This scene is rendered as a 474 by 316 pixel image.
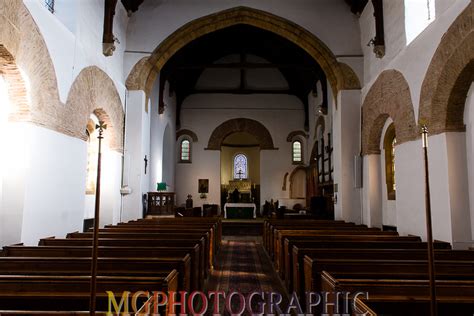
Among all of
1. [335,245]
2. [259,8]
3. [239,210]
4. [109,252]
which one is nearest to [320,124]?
[239,210]

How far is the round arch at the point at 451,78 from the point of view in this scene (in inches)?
231

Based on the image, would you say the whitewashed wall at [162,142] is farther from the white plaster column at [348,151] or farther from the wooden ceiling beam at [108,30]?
the white plaster column at [348,151]

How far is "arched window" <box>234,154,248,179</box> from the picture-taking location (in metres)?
23.4

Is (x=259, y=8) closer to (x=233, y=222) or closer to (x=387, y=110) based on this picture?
(x=387, y=110)

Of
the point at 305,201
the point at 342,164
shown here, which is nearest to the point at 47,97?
the point at 342,164

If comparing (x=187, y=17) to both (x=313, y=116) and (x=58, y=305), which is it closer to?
(x=313, y=116)

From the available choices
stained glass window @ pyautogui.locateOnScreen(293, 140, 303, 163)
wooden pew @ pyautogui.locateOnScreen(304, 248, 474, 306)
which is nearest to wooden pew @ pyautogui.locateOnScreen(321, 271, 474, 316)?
wooden pew @ pyautogui.locateOnScreen(304, 248, 474, 306)

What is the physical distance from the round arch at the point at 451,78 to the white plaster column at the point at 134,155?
734 cm

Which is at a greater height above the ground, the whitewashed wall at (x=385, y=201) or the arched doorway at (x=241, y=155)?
the arched doorway at (x=241, y=155)

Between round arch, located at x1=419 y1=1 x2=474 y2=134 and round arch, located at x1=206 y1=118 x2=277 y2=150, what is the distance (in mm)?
12489

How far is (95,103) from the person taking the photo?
357 inches

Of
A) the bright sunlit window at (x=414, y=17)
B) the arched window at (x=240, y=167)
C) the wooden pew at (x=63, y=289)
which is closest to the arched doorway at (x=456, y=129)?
the bright sunlit window at (x=414, y=17)

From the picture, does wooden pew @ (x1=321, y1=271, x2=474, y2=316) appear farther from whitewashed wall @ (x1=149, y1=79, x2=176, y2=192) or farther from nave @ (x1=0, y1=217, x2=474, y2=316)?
whitewashed wall @ (x1=149, y1=79, x2=176, y2=192)

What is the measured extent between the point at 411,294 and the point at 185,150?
17165 millimetres
